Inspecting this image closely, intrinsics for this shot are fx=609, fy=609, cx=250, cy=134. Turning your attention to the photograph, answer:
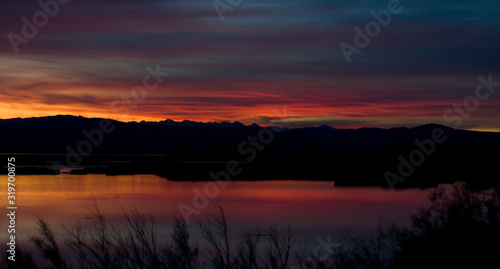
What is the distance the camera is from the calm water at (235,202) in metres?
29.8

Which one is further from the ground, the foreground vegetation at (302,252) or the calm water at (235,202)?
the calm water at (235,202)

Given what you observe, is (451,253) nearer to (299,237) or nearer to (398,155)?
(299,237)

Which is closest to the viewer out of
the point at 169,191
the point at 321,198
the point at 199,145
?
the point at 321,198

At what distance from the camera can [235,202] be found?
126 feet

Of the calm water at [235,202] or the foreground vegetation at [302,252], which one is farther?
the calm water at [235,202]

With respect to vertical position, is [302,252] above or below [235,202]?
below

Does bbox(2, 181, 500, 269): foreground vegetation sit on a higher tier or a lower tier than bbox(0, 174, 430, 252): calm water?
lower

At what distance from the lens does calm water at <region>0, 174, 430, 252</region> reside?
29844 mm

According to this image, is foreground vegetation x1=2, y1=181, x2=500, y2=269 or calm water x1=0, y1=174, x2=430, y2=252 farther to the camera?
calm water x1=0, y1=174, x2=430, y2=252

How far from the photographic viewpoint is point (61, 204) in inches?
1390

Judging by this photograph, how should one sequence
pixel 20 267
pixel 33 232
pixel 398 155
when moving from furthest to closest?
pixel 398 155, pixel 33 232, pixel 20 267

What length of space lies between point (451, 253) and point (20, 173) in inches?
1908

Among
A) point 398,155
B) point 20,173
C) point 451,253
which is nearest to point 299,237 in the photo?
point 451,253

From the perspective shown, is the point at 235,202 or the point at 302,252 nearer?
the point at 302,252
